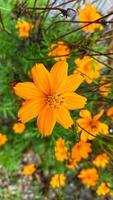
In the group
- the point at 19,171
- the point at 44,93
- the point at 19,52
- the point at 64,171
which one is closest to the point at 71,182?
the point at 64,171

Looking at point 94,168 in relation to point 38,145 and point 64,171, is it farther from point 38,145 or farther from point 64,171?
point 38,145

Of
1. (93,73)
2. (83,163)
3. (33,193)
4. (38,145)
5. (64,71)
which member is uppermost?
(64,71)

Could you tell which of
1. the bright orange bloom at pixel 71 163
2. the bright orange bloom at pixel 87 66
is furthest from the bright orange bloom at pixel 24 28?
the bright orange bloom at pixel 71 163

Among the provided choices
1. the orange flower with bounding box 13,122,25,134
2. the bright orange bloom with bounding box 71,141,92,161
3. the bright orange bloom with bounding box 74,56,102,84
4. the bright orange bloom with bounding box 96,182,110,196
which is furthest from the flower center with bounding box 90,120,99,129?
the bright orange bloom with bounding box 96,182,110,196

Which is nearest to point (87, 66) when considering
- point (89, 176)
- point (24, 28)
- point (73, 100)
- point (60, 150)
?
point (24, 28)

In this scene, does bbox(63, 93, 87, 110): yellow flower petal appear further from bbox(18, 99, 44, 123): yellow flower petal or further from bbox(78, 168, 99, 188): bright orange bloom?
→ bbox(78, 168, 99, 188): bright orange bloom
